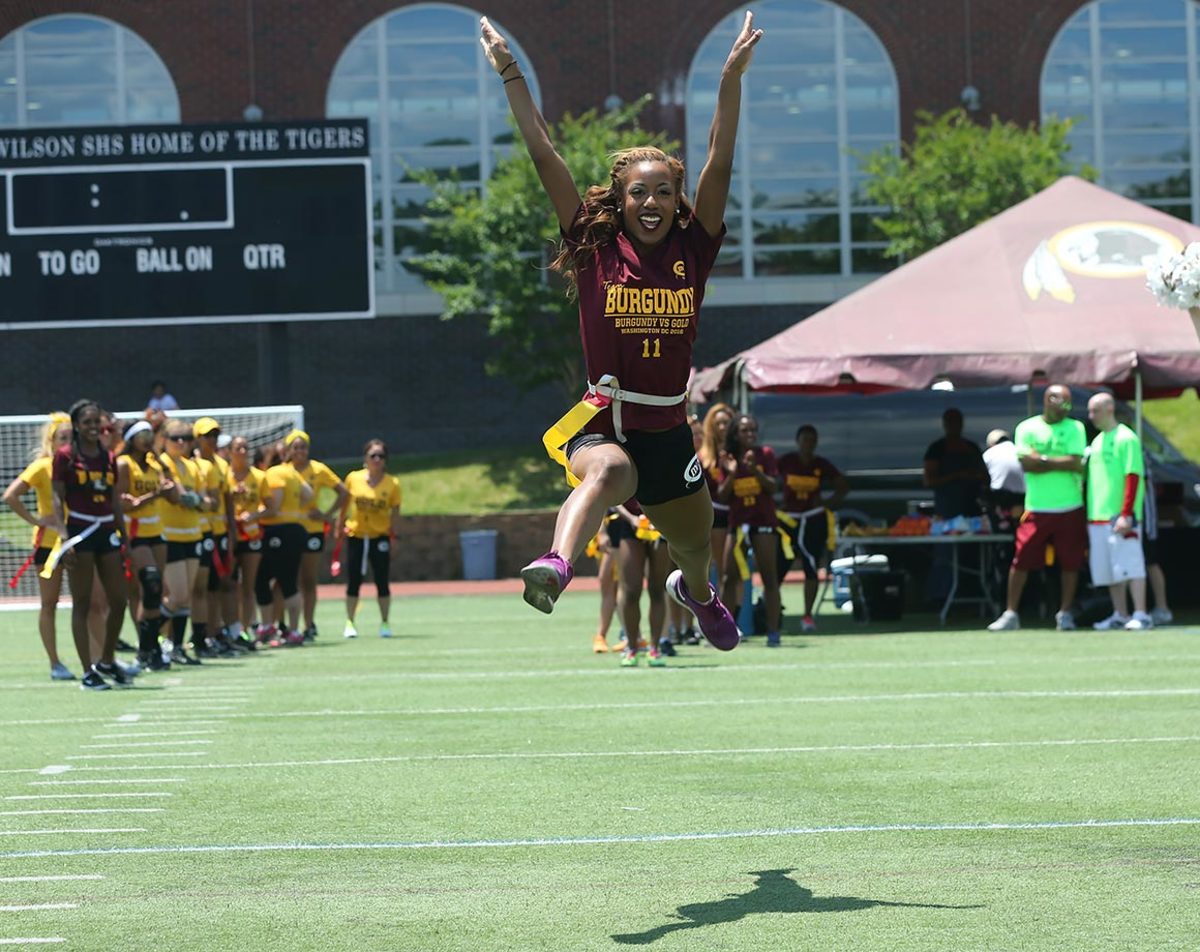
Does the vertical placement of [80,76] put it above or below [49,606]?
above

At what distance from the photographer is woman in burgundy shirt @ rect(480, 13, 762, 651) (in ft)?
21.7

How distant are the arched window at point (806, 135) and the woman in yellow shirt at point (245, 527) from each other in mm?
25105

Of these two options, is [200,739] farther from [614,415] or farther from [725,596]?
[725,596]

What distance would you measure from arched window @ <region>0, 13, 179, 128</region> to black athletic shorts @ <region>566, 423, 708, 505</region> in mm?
37126

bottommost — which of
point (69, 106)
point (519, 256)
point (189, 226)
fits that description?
point (189, 226)

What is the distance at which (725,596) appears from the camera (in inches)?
633

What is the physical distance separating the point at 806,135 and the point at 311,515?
85.2ft

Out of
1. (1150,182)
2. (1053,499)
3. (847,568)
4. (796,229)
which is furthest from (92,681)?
(1150,182)

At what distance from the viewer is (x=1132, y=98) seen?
140 feet

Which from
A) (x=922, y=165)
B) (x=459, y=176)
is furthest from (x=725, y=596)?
(x=459, y=176)

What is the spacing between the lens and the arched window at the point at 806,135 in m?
42.1

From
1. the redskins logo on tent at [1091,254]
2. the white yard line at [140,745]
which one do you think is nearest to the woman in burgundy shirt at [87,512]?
the white yard line at [140,745]

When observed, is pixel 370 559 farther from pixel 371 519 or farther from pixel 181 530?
pixel 181 530

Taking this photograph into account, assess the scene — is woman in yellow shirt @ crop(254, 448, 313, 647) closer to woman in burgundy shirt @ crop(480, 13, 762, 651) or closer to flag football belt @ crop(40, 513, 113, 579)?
flag football belt @ crop(40, 513, 113, 579)
